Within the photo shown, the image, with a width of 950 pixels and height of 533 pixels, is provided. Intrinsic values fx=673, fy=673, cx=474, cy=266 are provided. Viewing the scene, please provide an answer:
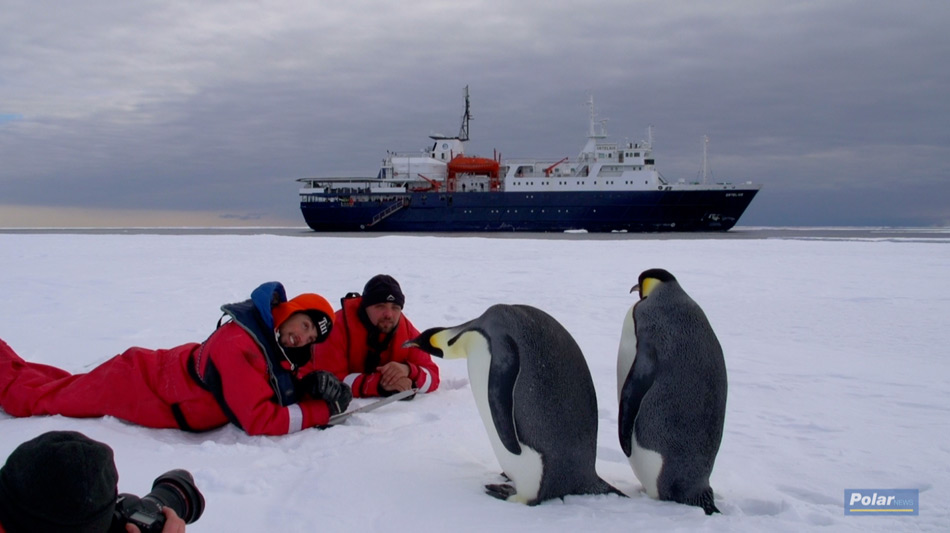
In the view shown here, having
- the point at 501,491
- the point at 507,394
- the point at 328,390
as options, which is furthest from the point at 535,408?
the point at 328,390

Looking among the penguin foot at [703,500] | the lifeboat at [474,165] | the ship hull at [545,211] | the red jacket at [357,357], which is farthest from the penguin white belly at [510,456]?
the lifeboat at [474,165]

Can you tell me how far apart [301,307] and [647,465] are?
138 cm

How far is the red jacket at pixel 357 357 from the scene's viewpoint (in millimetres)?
3303

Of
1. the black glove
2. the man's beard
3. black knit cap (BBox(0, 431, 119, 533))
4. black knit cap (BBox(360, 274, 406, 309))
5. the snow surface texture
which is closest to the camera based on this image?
black knit cap (BBox(0, 431, 119, 533))

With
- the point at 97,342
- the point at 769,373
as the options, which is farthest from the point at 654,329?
the point at 97,342

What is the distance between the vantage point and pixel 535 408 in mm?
2100

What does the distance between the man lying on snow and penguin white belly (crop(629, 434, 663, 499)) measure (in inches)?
48.4

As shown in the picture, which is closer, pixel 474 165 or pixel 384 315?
pixel 384 315

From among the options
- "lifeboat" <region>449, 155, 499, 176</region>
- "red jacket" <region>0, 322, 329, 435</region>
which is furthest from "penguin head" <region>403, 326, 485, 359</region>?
"lifeboat" <region>449, 155, 499, 176</region>

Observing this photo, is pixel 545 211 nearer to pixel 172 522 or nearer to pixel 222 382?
pixel 222 382

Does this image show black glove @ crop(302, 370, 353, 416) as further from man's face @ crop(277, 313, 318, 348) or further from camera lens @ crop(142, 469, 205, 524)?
camera lens @ crop(142, 469, 205, 524)

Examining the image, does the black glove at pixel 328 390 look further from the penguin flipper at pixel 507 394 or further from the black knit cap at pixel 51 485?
the black knit cap at pixel 51 485

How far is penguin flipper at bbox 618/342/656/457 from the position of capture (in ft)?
6.94

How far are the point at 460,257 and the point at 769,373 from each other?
7.72 metres
